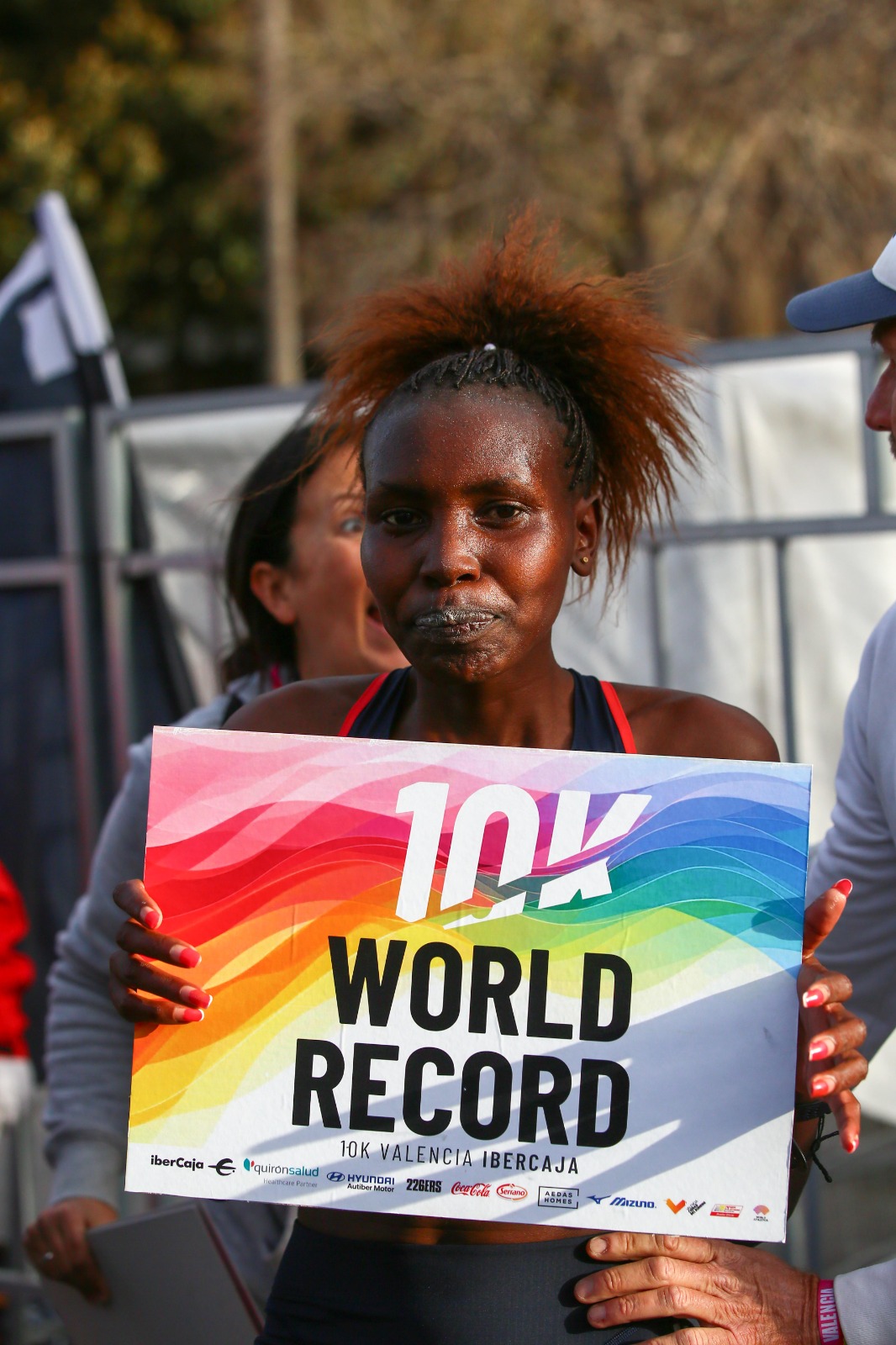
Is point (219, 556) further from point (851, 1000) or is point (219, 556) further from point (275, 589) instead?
point (851, 1000)

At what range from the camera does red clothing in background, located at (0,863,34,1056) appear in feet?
10.4

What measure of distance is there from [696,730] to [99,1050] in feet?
4.35

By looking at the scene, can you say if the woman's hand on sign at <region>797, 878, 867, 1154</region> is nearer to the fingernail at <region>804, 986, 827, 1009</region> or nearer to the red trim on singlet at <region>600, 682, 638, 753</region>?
the fingernail at <region>804, 986, 827, 1009</region>

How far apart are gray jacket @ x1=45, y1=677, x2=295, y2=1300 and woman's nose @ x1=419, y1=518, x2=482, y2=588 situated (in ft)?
2.89

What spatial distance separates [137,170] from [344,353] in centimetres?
1367

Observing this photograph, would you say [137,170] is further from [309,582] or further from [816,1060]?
[816,1060]

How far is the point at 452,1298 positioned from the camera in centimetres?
154

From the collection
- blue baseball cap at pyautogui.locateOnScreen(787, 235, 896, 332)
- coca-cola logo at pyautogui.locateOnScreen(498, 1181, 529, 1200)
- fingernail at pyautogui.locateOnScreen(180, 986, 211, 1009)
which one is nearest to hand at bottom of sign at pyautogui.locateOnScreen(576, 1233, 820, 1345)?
coca-cola logo at pyautogui.locateOnScreen(498, 1181, 529, 1200)

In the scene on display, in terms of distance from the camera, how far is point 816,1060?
150 cm

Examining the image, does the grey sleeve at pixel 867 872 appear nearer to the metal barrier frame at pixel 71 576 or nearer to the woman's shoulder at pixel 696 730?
the woman's shoulder at pixel 696 730

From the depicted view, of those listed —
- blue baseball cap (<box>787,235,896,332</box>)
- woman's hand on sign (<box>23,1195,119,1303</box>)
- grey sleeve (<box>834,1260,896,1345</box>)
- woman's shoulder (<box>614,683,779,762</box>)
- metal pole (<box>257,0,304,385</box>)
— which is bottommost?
woman's hand on sign (<box>23,1195,119,1303</box>)

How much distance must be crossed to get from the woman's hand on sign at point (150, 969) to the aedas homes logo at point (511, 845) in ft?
0.82

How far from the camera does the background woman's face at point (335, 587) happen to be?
2.57m

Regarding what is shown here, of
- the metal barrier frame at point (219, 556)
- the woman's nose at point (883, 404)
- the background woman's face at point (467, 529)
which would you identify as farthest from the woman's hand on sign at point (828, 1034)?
the metal barrier frame at point (219, 556)
